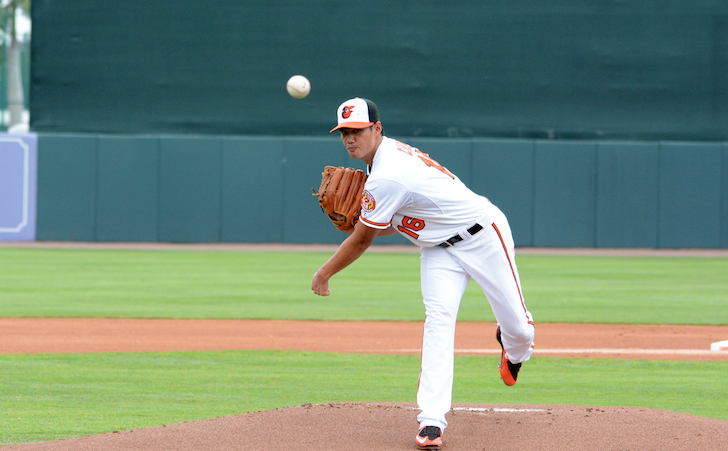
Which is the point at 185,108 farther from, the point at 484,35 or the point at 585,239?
the point at 585,239

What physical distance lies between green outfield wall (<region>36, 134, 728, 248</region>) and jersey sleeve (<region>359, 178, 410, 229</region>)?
589 inches

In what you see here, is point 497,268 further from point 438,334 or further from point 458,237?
point 438,334

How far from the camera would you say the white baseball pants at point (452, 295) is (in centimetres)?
395

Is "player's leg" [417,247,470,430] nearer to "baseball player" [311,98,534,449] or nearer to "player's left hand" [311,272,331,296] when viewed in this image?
"baseball player" [311,98,534,449]

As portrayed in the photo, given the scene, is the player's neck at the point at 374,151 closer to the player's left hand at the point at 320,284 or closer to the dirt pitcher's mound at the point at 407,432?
the player's left hand at the point at 320,284

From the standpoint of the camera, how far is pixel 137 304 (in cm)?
1046

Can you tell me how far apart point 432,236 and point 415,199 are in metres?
0.21

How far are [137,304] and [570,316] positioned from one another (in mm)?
5062

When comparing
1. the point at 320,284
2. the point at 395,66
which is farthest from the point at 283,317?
the point at 395,66

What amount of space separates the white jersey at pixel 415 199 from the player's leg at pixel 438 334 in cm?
13

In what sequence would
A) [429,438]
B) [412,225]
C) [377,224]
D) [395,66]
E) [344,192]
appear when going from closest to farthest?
[429,438] < [377,224] < [412,225] < [344,192] < [395,66]

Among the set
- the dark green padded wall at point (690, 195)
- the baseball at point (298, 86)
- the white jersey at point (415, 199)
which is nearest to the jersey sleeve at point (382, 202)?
the white jersey at point (415, 199)

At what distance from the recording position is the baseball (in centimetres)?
1767

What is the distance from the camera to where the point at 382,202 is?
3.99 m
